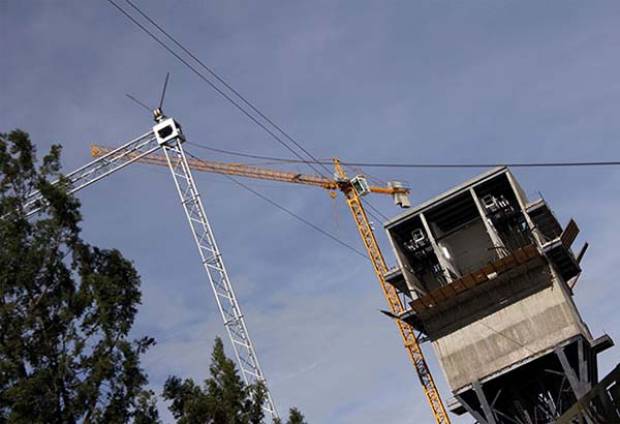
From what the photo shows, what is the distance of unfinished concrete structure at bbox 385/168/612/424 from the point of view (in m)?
37.5

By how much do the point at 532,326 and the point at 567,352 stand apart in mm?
2153

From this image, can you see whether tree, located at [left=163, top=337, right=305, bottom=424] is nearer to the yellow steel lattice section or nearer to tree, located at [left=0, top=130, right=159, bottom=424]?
tree, located at [left=0, top=130, right=159, bottom=424]

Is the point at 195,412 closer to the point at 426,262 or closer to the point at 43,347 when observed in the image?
the point at 43,347

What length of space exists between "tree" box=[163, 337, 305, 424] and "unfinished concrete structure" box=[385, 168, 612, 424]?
20.5 m

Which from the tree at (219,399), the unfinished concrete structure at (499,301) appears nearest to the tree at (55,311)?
the tree at (219,399)

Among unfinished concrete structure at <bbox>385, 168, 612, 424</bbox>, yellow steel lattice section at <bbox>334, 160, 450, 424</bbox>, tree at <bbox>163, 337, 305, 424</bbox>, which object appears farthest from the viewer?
yellow steel lattice section at <bbox>334, 160, 450, 424</bbox>

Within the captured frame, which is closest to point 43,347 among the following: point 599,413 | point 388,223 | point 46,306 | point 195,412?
point 46,306

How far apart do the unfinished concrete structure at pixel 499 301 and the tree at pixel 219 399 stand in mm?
20508

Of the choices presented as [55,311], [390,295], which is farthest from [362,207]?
[55,311]

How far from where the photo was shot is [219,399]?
66.3ft

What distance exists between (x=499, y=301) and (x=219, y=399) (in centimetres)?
2296

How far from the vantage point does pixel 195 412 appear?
1958 centimetres

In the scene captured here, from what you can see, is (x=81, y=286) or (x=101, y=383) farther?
(x=81, y=286)

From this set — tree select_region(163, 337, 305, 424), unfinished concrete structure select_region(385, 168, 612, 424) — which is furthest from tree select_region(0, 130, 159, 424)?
unfinished concrete structure select_region(385, 168, 612, 424)
